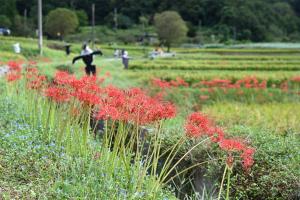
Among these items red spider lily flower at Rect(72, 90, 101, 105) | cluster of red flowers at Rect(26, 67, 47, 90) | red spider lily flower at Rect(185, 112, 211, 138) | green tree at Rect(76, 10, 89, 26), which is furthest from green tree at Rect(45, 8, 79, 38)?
red spider lily flower at Rect(185, 112, 211, 138)

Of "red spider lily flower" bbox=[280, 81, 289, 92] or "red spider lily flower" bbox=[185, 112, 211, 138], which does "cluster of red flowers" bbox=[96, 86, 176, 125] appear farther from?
"red spider lily flower" bbox=[280, 81, 289, 92]

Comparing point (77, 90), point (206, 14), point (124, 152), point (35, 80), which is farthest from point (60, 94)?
point (206, 14)

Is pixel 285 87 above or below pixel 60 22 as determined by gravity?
below

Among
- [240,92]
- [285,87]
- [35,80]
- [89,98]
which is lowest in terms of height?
[240,92]

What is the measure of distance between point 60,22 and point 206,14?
28852 mm

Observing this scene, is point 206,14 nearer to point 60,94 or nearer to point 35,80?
point 35,80

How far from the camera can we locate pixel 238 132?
261 inches

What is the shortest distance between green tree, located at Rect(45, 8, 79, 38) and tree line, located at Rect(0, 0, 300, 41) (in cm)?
790

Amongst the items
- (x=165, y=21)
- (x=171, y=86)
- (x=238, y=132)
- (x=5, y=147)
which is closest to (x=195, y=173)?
(x=238, y=132)

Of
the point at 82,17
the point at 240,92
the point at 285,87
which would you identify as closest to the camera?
the point at 240,92

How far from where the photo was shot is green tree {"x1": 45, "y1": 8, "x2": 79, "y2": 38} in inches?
2204

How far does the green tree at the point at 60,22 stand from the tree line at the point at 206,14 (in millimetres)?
7900

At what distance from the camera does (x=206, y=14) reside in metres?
77.4

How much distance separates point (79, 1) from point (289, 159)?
7613cm
